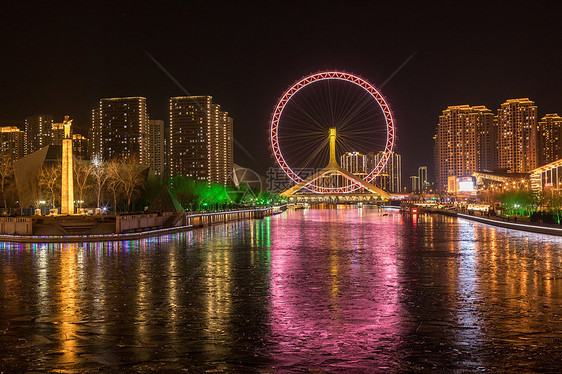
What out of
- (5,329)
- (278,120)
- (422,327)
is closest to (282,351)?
(422,327)

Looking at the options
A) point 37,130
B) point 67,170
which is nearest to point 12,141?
point 37,130

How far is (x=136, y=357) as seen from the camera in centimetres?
795

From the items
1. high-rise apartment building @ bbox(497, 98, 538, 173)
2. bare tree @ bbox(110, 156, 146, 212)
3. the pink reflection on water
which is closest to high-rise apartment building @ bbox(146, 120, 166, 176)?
bare tree @ bbox(110, 156, 146, 212)

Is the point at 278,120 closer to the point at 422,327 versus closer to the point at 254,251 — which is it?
the point at 254,251

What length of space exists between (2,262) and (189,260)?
6549 mm

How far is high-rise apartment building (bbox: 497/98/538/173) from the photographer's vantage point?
188 metres

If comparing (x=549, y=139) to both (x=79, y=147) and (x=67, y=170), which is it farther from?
(x=67, y=170)

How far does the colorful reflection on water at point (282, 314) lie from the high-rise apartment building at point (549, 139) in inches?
7401

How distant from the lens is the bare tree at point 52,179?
61.9m

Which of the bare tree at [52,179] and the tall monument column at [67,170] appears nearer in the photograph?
the tall monument column at [67,170]

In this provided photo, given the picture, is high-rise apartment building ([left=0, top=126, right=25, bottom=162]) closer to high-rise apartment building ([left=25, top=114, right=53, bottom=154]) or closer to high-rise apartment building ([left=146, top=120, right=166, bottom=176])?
high-rise apartment building ([left=25, top=114, right=53, bottom=154])

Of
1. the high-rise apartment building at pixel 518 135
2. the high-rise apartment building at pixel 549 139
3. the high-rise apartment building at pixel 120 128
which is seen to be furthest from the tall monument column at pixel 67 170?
the high-rise apartment building at pixel 549 139

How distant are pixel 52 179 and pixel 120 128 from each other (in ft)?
348

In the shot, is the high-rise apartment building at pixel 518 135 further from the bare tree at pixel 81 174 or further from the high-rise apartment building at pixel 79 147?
the bare tree at pixel 81 174
